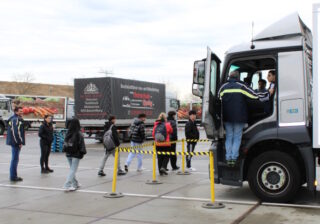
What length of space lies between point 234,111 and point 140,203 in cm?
244

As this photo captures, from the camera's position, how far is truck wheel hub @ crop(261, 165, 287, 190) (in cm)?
739

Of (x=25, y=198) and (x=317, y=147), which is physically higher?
(x=317, y=147)

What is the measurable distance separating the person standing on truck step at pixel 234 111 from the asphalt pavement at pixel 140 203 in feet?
3.24

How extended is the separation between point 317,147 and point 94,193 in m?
4.60

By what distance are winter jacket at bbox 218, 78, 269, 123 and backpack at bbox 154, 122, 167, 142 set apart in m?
3.81

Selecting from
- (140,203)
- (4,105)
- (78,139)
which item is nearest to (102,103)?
(4,105)

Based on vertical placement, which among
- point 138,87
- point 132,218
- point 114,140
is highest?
→ point 138,87

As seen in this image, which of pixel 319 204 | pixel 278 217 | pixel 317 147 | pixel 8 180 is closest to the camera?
pixel 278 217

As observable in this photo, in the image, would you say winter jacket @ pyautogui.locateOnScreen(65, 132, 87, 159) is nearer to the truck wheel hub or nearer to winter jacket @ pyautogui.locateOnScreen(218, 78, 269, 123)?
winter jacket @ pyautogui.locateOnScreen(218, 78, 269, 123)

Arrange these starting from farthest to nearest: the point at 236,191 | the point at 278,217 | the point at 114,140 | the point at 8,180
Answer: the point at 114,140
the point at 8,180
the point at 236,191
the point at 278,217

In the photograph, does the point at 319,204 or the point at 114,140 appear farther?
the point at 114,140

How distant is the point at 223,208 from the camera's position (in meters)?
7.13

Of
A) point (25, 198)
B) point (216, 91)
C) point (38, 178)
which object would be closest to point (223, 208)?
point (216, 91)

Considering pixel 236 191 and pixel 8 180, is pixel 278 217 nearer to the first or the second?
pixel 236 191
